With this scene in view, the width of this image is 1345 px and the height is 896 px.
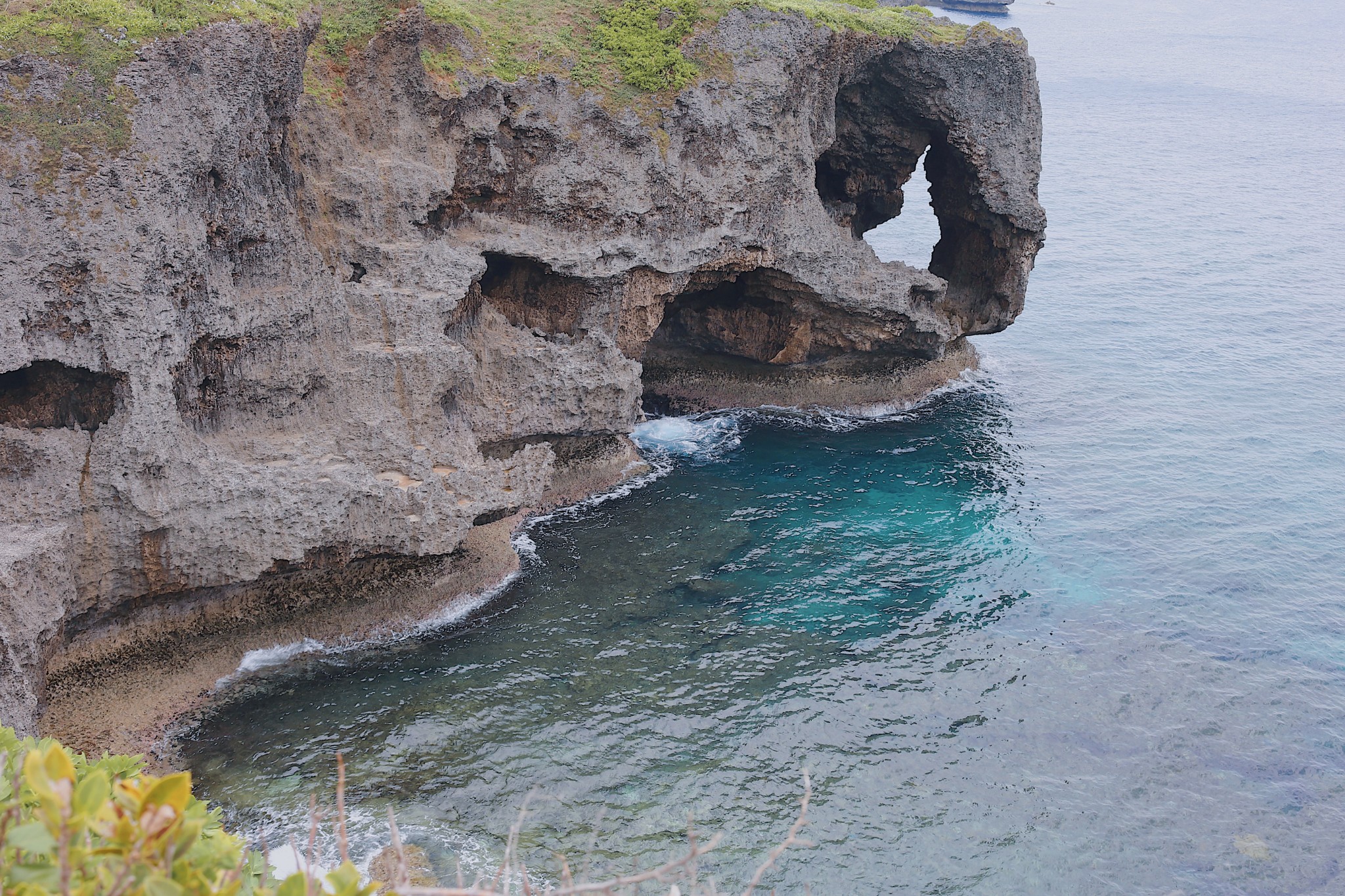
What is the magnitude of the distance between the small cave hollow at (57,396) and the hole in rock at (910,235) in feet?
120

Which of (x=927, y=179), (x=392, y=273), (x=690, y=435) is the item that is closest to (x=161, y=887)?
(x=392, y=273)

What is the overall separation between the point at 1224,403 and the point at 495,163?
29259 mm

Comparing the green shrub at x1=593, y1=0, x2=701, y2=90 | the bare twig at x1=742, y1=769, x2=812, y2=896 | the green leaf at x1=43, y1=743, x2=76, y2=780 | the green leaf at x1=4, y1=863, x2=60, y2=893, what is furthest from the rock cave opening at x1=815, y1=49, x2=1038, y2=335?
the green leaf at x1=4, y1=863, x2=60, y2=893

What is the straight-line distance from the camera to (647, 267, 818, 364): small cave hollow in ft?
121

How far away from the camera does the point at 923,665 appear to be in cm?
2559

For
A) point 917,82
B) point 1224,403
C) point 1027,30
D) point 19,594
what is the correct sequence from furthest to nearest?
point 1027,30 < point 1224,403 < point 917,82 < point 19,594

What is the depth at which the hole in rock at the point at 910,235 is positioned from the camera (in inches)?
2126

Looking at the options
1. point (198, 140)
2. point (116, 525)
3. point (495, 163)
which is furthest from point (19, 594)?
point (495, 163)

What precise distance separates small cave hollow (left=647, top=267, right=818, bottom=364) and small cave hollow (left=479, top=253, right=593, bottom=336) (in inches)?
256

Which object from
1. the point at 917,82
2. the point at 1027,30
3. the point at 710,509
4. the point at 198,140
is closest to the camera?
the point at 198,140

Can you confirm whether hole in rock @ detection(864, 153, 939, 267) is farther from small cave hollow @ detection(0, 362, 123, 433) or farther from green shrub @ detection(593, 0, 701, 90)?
small cave hollow @ detection(0, 362, 123, 433)

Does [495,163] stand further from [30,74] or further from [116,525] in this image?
[116,525]

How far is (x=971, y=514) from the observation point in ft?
→ 107

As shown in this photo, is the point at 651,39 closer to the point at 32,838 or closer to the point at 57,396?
the point at 57,396
